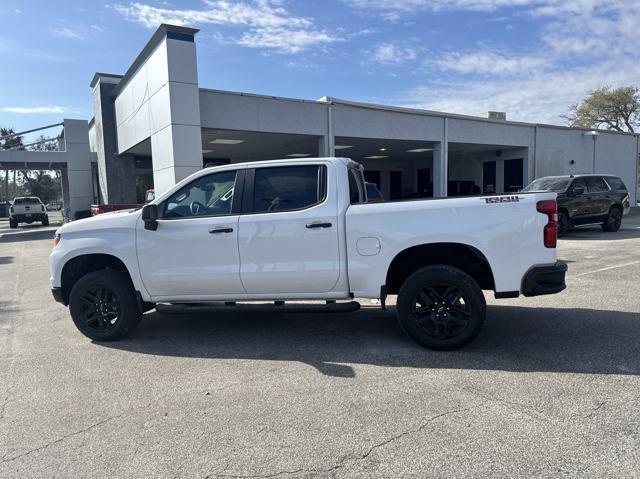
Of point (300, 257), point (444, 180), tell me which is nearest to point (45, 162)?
point (444, 180)

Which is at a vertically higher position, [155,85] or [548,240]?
[155,85]

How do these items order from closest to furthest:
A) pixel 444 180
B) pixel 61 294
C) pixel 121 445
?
1. pixel 121 445
2. pixel 61 294
3. pixel 444 180

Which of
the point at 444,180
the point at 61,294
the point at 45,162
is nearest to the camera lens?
the point at 61,294

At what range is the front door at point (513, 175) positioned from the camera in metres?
26.5

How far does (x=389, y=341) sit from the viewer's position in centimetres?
532

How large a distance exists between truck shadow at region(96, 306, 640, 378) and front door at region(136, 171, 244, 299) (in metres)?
0.54

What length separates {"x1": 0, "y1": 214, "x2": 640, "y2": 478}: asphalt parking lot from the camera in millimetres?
3049

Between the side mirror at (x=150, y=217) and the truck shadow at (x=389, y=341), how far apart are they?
1297mm

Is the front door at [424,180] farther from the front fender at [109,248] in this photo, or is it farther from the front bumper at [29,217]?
the front fender at [109,248]

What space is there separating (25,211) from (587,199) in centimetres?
3108

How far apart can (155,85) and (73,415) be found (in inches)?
545

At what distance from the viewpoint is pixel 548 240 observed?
15.3 ft

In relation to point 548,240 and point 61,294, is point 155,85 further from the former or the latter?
point 548,240

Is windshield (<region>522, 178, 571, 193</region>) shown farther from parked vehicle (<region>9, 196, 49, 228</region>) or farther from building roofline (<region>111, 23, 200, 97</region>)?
parked vehicle (<region>9, 196, 49, 228</region>)
